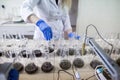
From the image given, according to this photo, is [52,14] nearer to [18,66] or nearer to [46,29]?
[46,29]

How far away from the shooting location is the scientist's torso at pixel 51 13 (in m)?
1.56

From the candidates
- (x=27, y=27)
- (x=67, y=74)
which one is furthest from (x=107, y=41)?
(x=27, y=27)

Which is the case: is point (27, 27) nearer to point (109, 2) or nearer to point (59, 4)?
point (59, 4)

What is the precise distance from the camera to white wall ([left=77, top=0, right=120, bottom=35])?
272 centimetres

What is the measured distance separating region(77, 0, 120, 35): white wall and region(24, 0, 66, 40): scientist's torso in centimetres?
107

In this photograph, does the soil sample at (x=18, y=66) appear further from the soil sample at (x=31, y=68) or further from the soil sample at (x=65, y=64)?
the soil sample at (x=65, y=64)

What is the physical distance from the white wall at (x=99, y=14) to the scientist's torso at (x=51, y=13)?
107 cm

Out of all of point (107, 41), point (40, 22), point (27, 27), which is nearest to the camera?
point (40, 22)

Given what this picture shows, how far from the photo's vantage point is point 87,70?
1004mm

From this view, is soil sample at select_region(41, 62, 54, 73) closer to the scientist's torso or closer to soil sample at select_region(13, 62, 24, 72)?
soil sample at select_region(13, 62, 24, 72)

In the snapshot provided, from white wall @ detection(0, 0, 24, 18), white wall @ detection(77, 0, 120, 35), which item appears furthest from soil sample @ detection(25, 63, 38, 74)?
white wall @ detection(0, 0, 24, 18)

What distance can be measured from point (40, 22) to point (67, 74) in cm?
48

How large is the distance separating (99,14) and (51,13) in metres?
1.48

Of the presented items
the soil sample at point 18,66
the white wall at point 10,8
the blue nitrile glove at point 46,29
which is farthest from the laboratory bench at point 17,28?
the soil sample at point 18,66
